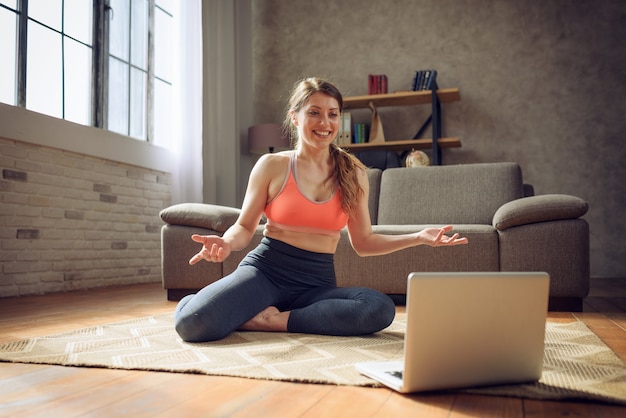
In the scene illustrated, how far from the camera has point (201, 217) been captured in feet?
9.35

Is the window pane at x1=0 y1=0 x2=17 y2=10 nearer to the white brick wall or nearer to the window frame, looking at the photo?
the window frame

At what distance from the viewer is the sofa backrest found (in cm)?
311

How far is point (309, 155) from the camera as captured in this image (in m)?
1.88

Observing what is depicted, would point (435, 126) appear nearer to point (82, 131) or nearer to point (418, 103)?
point (418, 103)

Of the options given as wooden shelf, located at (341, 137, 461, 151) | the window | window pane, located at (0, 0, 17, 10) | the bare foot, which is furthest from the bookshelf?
the bare foot

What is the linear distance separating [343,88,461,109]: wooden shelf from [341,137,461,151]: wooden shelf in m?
0.35

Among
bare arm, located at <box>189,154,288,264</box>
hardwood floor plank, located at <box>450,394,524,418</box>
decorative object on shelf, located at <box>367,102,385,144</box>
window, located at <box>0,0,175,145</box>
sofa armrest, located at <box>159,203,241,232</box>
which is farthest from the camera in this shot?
decorative object on shelf, located at <box>367,102,385,144</box>

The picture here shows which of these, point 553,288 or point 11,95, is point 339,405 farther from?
point 11,95

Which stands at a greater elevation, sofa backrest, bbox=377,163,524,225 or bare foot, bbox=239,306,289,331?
sofa backrest, bbox=377,163,524,225

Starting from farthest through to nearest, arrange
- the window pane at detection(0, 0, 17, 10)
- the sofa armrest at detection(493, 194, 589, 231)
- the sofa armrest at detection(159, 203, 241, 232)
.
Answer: the window pane at detection(0, 0, 17, 10) → the sofa armrest at detection(159, 203, 241, 232) → the sofa armrest at detection(493, 194, 589, 231)

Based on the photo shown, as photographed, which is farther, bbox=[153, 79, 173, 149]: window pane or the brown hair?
bbox=[153, 79, 173, 149]: window pane

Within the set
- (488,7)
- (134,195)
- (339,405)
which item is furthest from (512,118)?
(339,405)

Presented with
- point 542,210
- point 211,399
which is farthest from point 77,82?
point 211,399

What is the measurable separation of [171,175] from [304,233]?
294cm
